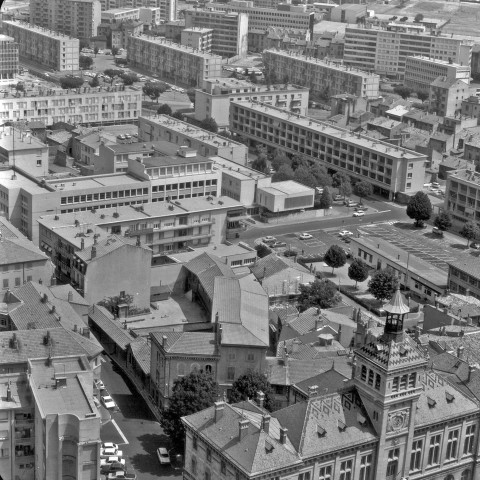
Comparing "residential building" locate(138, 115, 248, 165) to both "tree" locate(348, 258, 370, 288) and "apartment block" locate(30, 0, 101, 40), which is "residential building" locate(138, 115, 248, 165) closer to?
"tree" locate(348, 258, 370, 288)

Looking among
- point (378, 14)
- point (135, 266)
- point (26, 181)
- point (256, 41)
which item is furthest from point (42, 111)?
point (378, 14)

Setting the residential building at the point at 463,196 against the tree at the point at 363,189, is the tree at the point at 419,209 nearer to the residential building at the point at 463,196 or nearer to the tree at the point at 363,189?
the residential building at the point at 463,196

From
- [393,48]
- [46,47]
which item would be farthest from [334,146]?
[393,48]

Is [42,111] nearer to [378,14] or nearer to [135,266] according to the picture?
[135,266]

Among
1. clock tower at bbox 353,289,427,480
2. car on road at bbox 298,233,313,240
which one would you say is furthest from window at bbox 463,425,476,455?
car on road at bbox 298,233,313,240

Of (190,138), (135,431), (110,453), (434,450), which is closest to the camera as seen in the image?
(434,450)

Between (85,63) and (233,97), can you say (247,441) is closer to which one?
(233,97)
